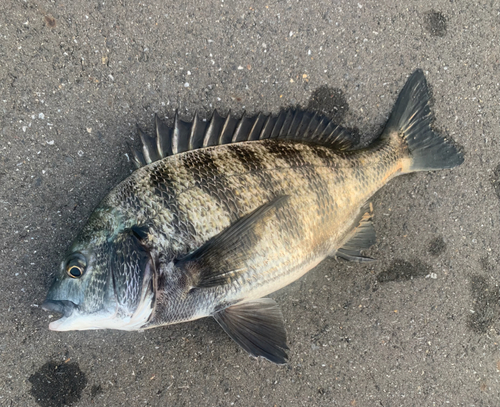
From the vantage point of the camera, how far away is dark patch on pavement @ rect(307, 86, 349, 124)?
90.0 inches

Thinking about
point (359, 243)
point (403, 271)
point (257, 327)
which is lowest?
point (257, 327)

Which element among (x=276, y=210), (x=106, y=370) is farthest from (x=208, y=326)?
(x=276, y=210)

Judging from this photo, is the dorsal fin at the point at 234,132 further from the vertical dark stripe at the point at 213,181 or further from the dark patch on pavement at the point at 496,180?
the dark patch on pavement at the point at 496,180

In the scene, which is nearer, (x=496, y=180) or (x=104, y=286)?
(x=104, y=286)

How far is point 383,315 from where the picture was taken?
7.54ft

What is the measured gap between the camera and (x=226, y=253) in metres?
1.62

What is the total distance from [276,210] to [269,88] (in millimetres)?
991

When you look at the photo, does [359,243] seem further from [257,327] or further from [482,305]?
[482,305]

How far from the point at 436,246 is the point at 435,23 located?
5.44 ft

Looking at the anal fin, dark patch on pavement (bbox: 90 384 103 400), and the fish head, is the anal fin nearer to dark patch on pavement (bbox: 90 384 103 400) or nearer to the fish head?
the fish head

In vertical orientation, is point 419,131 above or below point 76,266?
above

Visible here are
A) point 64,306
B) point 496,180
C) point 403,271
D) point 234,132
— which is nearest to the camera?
point 64,306

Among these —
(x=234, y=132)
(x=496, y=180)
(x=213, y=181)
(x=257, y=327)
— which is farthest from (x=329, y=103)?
(x=257, y=327)

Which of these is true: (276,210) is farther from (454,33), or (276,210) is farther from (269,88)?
(454,33)
